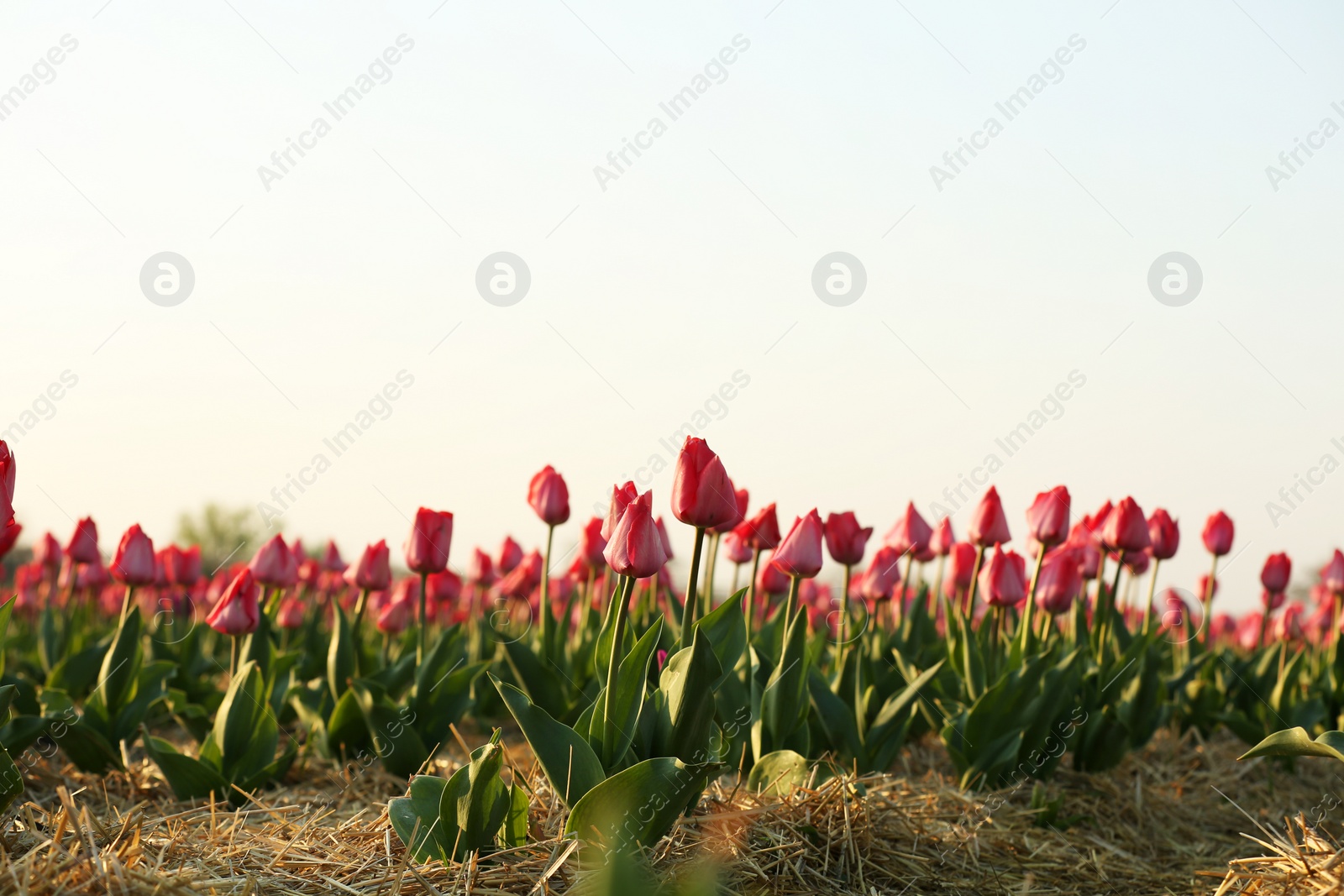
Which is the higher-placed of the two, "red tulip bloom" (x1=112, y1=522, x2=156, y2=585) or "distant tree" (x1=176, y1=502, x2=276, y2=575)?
"red tulip bloom" (x1=112, y1=522, x2=156, y2=585)

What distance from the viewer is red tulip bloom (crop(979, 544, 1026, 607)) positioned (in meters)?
4.51

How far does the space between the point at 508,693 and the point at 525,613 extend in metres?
7.43

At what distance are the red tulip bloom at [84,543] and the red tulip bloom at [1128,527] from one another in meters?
5.07

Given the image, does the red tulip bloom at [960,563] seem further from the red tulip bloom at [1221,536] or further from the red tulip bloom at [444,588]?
the red tulip bloom at [444,588]

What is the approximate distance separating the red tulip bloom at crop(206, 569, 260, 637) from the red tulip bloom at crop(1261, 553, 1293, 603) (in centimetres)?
A: 579

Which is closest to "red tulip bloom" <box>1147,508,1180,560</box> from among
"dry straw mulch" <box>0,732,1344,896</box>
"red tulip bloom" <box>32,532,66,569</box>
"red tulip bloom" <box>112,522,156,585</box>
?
"dry straw mulch" <box>0,732,1344,896</box>

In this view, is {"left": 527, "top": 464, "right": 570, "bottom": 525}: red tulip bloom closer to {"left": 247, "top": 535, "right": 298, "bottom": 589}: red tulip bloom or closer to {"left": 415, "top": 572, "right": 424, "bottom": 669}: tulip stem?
{"left": 415, "top": 572, "right": 424, "bottom": 669}: tulip stem

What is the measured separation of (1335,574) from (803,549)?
444cm

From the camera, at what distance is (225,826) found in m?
3.12

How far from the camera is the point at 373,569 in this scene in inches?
190

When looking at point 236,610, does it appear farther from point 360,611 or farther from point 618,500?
point 618,500

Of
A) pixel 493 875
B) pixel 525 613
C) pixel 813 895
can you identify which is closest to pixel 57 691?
pixel 493 875

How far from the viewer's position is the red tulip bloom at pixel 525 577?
21.4 feet

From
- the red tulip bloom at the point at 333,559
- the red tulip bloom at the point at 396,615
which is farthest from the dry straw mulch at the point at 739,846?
the red tulip bloom at the point at 333,559
